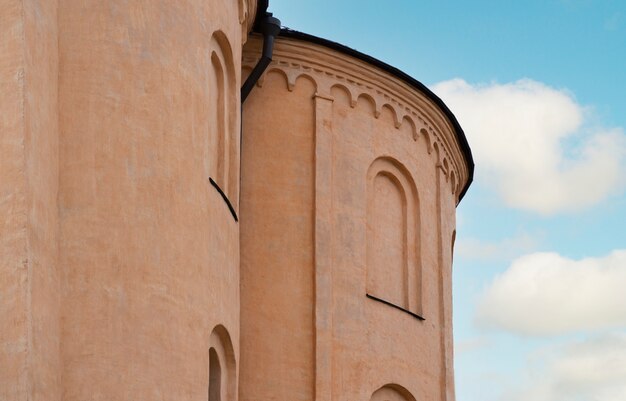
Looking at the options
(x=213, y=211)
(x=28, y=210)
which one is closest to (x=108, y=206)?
(x=28, y=210)

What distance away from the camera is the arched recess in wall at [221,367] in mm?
17031

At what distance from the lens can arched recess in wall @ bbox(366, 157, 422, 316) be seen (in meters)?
22.0

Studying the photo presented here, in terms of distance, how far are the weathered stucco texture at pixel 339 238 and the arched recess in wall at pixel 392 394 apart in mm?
21

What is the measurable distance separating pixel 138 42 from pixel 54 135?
1560mm

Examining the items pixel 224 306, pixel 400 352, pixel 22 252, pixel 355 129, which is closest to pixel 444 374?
pixel 400 352

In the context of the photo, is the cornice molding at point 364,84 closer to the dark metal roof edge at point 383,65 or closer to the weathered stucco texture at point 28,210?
the dark metal roof edge at point 383,65

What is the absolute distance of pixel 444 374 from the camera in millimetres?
22859

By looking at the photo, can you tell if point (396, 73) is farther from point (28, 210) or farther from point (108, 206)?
point (28, 210)

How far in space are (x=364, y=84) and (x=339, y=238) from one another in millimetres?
2544

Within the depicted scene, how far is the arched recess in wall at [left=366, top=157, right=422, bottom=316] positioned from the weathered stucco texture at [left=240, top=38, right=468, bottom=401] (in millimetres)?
22

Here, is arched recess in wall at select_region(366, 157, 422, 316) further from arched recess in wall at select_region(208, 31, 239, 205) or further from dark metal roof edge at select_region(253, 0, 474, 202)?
arched recess in wall at select_region(208, 31, 239, 205)

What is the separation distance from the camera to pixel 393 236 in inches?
889

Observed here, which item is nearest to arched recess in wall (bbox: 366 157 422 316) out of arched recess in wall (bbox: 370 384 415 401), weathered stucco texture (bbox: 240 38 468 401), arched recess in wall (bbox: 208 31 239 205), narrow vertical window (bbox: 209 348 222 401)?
weathered stucco texture (bbox: 240 38 468 401)

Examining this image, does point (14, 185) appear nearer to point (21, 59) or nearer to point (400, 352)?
point (21, 59)
